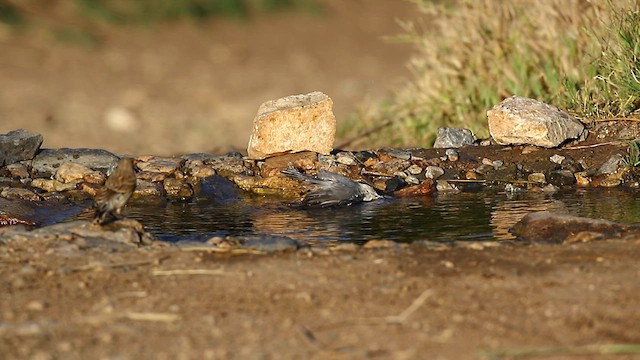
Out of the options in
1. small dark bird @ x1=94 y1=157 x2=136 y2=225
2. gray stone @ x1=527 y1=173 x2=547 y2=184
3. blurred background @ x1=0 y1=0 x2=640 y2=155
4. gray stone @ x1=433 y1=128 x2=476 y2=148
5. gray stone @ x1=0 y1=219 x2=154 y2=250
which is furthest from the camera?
blurred background @ x1=0 y1=0 x2=640 y2=155

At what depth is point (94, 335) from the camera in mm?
4047

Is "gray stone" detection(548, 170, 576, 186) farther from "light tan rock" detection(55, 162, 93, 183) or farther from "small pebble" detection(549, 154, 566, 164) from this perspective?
"light tan rock" detection(55, 162, 93, 183)

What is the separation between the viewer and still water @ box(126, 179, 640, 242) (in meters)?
6.35

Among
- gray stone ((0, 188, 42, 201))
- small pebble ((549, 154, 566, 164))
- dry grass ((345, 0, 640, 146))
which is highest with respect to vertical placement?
dry grass ((345, 0, 640, 146))

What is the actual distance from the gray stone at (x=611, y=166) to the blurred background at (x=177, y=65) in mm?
3377

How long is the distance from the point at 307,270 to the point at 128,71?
9.54 metres

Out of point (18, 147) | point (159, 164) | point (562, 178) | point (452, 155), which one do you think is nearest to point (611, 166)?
point (562, 178)

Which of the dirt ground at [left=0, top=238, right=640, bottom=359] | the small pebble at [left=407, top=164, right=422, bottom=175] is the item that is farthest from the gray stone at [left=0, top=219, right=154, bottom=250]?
the small pebble at [left=407, top=164, right=422, bottom=175]

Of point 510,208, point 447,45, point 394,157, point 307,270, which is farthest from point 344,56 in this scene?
point 307,270

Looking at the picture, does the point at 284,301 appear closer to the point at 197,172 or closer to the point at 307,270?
the point at 307,270

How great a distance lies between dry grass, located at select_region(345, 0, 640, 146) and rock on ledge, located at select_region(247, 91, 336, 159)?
5.10 ft

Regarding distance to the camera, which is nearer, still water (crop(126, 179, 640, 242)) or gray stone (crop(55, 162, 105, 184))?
still water (crop(126, 179, 640, 242))

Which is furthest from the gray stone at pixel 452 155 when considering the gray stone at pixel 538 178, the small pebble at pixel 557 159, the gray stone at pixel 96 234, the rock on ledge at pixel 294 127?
the gray stone at pixel 96 234

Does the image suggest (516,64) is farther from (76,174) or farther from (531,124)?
(76,174)
